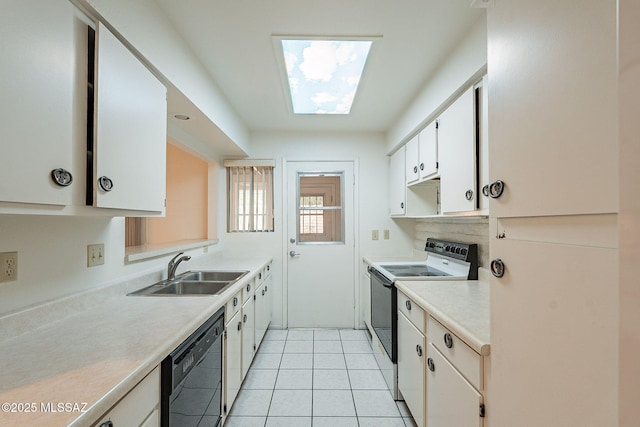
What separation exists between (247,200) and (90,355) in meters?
2.49

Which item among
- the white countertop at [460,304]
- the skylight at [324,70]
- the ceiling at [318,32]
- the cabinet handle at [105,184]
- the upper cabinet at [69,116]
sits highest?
the ceiling at [318,32]

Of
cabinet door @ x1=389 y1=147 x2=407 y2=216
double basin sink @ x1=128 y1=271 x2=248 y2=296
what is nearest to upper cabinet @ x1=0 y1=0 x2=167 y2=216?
double basin sink @ x1=128 y1=271 x2=248 y2=296

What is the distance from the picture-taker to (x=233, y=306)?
5.86 feet

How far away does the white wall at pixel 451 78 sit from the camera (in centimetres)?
142

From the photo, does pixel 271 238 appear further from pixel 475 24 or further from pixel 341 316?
pixel 475 24

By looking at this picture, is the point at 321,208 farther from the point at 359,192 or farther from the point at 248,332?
the point at 248,332

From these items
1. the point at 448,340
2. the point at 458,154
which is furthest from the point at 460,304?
the point at 458,154

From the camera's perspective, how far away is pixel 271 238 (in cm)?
329

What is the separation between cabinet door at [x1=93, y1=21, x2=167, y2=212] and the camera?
0.98 meters

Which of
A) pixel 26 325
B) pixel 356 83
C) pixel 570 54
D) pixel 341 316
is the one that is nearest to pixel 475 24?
pixel 356 83

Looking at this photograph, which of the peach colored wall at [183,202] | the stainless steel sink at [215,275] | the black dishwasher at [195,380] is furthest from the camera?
the peach colored wall at [183,202]

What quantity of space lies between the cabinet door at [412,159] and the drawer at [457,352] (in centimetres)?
140

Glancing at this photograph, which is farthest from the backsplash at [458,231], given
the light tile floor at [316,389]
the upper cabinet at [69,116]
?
the upper cabinet at [69,116]

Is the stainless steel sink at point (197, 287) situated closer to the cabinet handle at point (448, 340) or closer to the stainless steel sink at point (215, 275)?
the stainless steel sink at point (215, 275)
